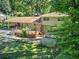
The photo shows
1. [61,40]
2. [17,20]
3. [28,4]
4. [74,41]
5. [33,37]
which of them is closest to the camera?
[74,41]

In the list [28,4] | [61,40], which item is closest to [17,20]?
[28,4]

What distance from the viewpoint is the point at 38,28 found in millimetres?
53562

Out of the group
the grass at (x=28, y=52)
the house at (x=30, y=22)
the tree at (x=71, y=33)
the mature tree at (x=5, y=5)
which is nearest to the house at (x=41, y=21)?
the house at (x=30, y=22)

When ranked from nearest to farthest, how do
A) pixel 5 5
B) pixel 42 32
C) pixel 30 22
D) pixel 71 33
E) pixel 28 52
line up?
pixel 71 33 < pixel 28 52 < pixel 42 32 < pixel 30 22 < pixel 5 5

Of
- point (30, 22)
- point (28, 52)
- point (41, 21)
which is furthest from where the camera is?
point (30, 22)

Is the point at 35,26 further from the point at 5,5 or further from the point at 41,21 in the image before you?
the point at 5,5

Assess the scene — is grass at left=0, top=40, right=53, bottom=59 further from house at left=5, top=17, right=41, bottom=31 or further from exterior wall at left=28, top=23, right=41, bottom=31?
house at left=5, top=17, right=41, bottom=31

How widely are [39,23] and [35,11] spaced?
25737 mm

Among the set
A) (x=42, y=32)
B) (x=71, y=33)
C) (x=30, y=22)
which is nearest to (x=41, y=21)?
(x=42, y=32)

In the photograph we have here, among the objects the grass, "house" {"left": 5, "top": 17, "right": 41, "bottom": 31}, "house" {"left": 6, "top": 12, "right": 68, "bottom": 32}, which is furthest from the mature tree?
the grass

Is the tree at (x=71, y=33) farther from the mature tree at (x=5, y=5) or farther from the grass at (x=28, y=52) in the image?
the mature tree at (x=5, y=5)

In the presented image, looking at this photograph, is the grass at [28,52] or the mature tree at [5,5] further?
the mature tree at [5,5]

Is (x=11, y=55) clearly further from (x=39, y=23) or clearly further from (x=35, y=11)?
(x=35, y=11)

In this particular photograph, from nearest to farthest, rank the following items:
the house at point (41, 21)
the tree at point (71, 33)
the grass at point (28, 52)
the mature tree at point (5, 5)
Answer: the tree at point (71, 33) → the grass at point (28, 52) → the house at point (41, 21) → the mature tree at point (5, 5)
